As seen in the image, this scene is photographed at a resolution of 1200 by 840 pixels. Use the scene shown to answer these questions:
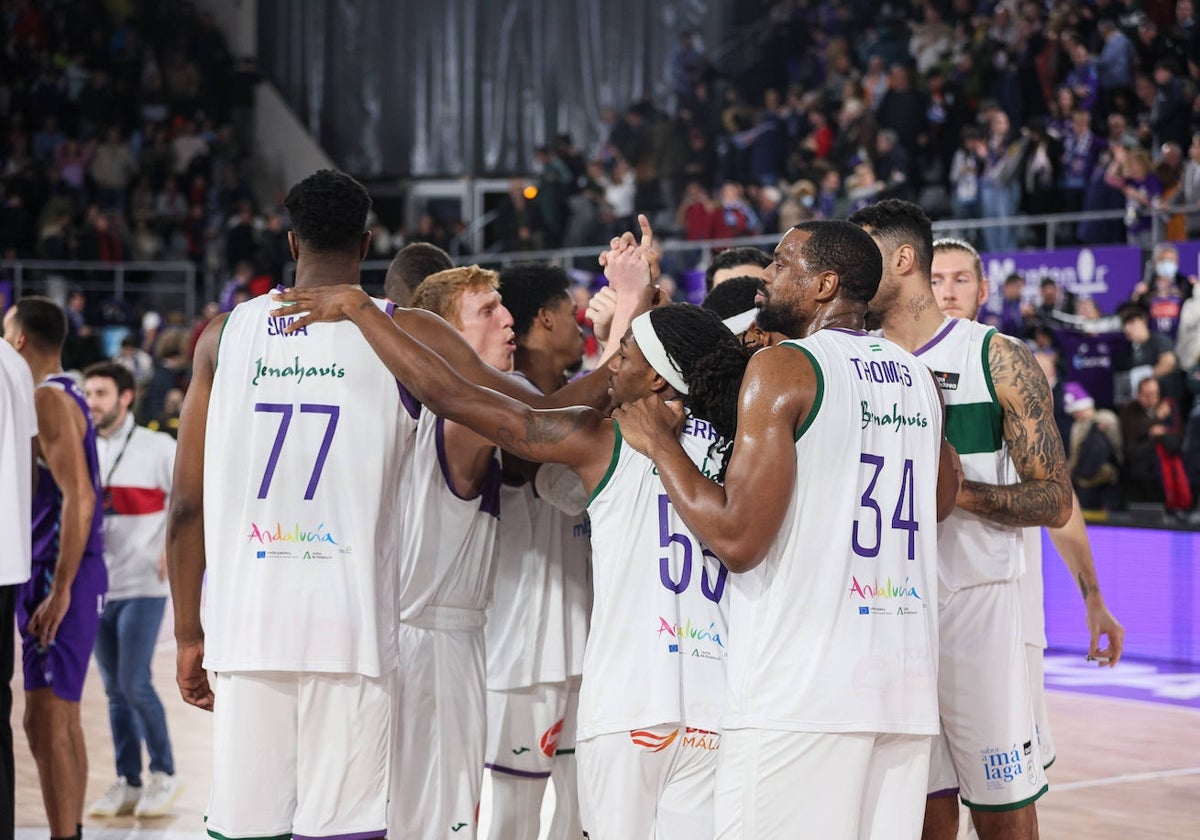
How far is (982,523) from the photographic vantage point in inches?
170

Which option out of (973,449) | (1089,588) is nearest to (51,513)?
(973,449)

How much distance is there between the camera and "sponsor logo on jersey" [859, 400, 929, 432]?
337 centimetres

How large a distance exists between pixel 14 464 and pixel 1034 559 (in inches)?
140

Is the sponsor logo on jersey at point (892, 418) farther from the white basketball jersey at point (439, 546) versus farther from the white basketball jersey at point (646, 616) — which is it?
the white basketball jersey at point (439, 546)

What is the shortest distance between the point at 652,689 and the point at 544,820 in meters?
3.53

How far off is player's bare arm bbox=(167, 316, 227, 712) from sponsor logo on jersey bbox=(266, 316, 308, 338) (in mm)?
165

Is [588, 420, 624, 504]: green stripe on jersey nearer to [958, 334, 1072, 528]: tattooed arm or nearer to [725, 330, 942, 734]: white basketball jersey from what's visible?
[725, 330, 942, 734]: white basketball jersey

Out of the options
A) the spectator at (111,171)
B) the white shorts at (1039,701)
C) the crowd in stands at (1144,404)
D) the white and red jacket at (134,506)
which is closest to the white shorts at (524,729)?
the white shorts at (1039,701)

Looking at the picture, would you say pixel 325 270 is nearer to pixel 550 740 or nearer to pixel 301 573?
pixel 301 573

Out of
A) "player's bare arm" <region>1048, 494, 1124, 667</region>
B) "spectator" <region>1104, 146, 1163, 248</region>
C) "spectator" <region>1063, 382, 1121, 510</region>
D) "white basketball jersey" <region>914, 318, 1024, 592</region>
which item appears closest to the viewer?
"white basketball jersey" <region>914, 318, 1024, 592</region>

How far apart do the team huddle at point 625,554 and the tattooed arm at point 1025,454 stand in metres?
0.01

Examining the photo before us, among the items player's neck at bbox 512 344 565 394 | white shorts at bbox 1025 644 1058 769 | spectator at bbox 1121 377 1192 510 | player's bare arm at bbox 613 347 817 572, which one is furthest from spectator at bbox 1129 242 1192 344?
player's bare arm at bbox 613 347 817 572

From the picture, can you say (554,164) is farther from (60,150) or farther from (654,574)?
(654,574)

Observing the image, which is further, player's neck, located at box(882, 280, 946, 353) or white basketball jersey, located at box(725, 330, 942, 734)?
player's neck, located at box(882, 280, 946, 353)
